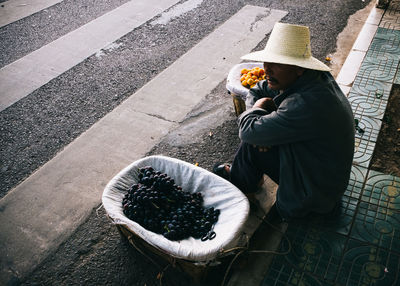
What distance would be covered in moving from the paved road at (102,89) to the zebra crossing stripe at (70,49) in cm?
3

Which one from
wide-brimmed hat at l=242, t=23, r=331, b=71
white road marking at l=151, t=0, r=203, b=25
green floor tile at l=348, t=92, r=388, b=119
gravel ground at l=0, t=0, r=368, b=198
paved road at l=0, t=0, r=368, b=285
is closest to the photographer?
wide-brimmed hat at l=242, t=23, r=331, b=71

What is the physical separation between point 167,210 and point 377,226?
5.63 ft

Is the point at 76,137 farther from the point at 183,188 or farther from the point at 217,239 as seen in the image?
the point at 217,239

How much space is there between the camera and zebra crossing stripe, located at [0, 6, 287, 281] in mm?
3172

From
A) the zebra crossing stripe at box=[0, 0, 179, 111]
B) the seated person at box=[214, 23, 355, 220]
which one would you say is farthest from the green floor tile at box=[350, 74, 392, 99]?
the zebra crossing stripe at box=[0, 0, 179, 111]

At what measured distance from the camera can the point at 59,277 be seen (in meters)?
2.86

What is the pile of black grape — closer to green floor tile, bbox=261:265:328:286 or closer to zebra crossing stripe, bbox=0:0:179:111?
green floor tile, bbox=261:265:328:286

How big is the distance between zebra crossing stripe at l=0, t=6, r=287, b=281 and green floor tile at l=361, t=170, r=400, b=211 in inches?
88.6

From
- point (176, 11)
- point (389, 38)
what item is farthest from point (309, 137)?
point (176, 11)

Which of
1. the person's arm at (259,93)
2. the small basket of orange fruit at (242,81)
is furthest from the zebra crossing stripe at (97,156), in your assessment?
the person's arm at (259,93)

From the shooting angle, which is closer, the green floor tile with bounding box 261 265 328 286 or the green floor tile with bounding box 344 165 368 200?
the green floor tile with bounding box 261 265 328 286

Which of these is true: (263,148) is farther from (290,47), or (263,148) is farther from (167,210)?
(167,210)

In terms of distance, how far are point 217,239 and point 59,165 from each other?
2.17m

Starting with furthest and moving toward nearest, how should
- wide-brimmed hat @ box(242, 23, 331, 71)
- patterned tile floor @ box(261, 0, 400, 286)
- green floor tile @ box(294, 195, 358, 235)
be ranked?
green floor tile @ box(294, 195, 358, 235) < patterned tile floor @ box(261, 0, 400, 286) < wide-brimmed hat @ box(242, 23, 331, 71)
